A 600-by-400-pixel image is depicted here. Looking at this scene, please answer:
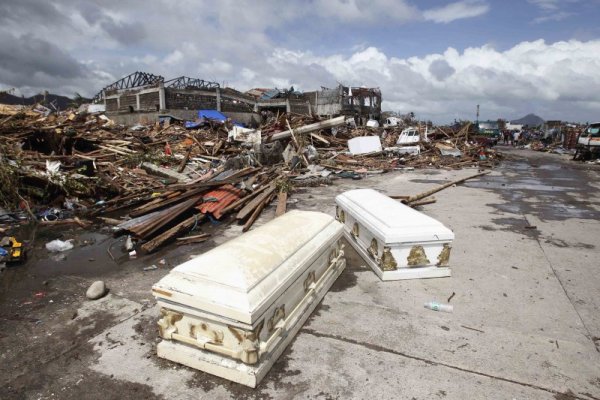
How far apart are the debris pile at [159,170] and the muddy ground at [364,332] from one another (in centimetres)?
129

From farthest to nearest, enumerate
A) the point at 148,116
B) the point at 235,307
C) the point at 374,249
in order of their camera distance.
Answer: the point at 148,116 < the point at 374,249 < the point at 235,307

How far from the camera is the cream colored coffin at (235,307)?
2436 millimetres

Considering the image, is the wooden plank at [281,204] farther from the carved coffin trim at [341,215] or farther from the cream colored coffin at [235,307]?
the cream colored coffin at [235,307]

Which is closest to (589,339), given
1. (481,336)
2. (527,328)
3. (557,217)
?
(527,328)

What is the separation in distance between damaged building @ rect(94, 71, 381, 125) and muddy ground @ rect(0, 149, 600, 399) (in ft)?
73.0

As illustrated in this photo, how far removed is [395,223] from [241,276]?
236cm

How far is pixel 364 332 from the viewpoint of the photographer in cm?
319

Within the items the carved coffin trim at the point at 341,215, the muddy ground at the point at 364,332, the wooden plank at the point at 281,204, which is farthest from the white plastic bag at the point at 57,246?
the carved coffin trim at the point at 341,215

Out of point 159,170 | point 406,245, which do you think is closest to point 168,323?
point 406,245

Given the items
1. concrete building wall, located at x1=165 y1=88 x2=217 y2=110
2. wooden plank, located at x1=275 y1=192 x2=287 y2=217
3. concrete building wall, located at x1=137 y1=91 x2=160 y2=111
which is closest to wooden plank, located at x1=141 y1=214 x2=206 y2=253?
wooden plank, located at x1=275 y1=192 x2=287 y2=217

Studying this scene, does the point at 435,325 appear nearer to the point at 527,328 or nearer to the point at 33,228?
the point at 527,328

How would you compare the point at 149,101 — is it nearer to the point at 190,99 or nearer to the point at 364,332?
the point at 190,99

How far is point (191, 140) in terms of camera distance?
49.3 feet

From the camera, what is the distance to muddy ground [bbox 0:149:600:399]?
8.30 feet
